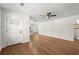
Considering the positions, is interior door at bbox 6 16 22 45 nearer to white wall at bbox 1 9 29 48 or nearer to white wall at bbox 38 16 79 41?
white wall at bbox 1 9 29 48

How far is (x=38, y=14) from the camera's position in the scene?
94.3 inches

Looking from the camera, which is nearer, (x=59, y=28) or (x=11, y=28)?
(x=11, y=28)

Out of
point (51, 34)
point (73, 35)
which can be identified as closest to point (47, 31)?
point (51, 34)

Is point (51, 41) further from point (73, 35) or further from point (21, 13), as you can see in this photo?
point (21, 13)

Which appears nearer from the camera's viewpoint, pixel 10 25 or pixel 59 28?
pixel 10 25

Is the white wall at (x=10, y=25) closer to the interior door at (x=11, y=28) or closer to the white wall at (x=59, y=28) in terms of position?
the interior door at (x=11, y=28)

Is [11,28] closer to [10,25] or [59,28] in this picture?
[10,25]

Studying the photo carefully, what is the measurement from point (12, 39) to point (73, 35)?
1.82 m

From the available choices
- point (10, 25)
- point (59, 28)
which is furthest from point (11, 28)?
point (59, 28)

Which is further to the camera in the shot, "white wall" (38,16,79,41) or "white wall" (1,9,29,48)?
"white wall" (38,16,79,41)

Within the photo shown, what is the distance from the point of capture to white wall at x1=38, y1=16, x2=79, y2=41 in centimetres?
262

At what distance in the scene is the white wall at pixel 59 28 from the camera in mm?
2621

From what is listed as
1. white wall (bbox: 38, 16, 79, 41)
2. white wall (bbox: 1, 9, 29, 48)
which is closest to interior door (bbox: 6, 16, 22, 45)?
white wall (bbox: 1, 9, 29, 48)

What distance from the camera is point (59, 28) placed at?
2.96 metres
